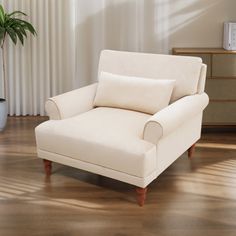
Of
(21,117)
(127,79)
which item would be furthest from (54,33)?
(127,79)

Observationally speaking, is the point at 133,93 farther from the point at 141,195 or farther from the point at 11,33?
the point at 11,33

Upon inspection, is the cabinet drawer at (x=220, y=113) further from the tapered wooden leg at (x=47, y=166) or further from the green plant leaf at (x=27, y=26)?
the green plant leaf at (x=27, y=26)

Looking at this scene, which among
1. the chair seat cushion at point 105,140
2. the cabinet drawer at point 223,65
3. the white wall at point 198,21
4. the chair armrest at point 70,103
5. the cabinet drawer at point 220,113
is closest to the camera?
the chair seat cushion at point 105,140

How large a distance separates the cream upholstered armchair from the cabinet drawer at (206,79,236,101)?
67 centimetres

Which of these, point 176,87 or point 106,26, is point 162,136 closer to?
point 176,87

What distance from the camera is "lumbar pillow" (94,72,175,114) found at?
3.08 m

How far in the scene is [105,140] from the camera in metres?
2.68

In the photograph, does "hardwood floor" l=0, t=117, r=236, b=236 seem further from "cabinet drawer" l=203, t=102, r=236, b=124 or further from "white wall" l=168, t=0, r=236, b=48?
"white wall" l=168, t=0, r=236, b=48

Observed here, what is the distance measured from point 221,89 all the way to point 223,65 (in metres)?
0.21

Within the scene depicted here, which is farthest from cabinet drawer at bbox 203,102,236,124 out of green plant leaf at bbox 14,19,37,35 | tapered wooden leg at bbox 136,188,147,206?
green plant leaf at bbox 14,19,37,35

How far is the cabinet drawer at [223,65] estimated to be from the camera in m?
3.81

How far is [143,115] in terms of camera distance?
3113 millimetres

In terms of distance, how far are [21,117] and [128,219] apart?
222 centimetres

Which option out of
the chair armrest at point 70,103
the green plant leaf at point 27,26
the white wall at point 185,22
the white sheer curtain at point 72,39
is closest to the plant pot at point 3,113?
the white sheer curtain at point 72,39
